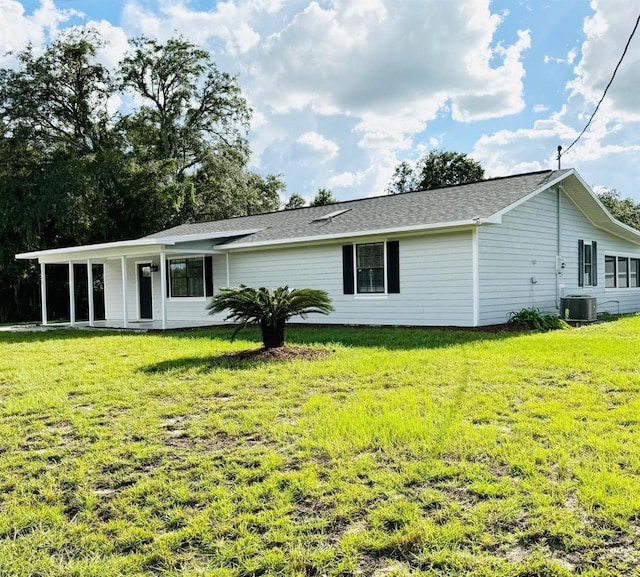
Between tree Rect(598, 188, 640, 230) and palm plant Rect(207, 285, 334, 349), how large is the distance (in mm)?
31813

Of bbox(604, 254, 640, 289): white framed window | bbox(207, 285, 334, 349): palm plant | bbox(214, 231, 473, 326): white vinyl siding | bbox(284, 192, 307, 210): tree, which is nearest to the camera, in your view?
bbox(207, 285, 334, 349): palm plant

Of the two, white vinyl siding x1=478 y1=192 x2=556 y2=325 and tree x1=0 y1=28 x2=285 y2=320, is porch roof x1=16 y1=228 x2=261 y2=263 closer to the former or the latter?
tree x1=0 y1=28 x2=285 y2=320

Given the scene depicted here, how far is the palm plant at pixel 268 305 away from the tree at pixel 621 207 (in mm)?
31813

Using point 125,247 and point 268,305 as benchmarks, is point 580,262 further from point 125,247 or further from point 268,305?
point 125,247

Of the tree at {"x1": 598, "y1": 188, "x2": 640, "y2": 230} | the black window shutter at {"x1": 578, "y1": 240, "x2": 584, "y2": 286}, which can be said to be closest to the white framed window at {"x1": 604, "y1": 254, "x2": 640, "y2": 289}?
the black window shutter at {"x1": 578, "y1": 240, "x2": 584, "y2": 286}

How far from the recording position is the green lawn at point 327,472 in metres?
2.69

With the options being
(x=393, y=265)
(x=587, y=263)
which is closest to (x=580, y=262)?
(x=587, y=263)

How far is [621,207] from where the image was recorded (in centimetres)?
3959

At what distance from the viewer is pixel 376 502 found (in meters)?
3.19

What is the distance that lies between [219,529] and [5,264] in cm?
2372

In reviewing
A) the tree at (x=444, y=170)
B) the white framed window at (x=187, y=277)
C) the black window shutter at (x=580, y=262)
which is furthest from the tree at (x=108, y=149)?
the black window shutter at (x=580, y=262)

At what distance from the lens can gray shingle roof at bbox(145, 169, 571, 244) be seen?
1191 cm

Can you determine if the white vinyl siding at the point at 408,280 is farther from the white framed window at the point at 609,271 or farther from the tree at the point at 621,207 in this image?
the tree at the point at 621,207

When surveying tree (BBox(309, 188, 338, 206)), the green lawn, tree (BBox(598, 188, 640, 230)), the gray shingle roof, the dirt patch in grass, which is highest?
tree (BBox(309, 188, 338, 206))
